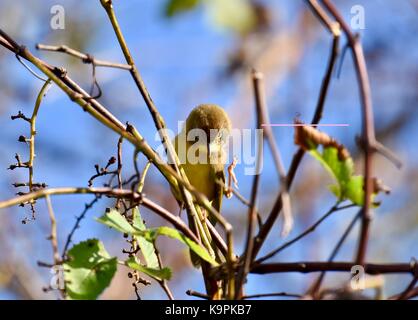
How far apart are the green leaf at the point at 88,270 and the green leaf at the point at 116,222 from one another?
36 millimetres

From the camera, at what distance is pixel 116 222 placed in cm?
122

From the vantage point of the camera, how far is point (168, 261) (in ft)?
19.2

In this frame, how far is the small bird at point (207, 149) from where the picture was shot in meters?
3.27

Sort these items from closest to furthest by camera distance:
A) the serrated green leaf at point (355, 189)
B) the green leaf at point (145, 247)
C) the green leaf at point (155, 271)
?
1. the serrated green leaf at point (355, 189)
2. the green leaf at point (155, 271)
3. the green leaf at point (145, 247)

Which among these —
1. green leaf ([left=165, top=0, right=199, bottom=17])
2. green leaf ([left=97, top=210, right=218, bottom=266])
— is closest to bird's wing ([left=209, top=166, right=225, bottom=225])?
green leaf ([left=165, top=0, right=199, bottom=17])

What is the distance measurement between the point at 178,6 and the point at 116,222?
1.14 metres

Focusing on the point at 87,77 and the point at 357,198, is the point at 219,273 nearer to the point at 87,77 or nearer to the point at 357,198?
the point at 357,198

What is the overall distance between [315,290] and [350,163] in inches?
9.0

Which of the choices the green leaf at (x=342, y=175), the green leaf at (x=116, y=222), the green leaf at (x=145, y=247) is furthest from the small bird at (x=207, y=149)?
the green leaf at (x=342, y=175)

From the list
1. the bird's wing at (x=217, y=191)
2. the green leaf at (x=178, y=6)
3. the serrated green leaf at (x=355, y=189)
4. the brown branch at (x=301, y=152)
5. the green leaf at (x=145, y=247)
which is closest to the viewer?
the brown branch at (x=301, y=152)

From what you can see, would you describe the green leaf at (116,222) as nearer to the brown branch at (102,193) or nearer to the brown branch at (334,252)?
the brown branch at (102,193)

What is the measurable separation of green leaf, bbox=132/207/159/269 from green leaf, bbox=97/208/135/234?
0.25ft

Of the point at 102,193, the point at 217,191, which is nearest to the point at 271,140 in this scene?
the point at 102,193

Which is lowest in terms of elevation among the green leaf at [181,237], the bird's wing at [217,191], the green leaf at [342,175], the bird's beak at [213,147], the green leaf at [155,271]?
the green leaf at [155,271]
